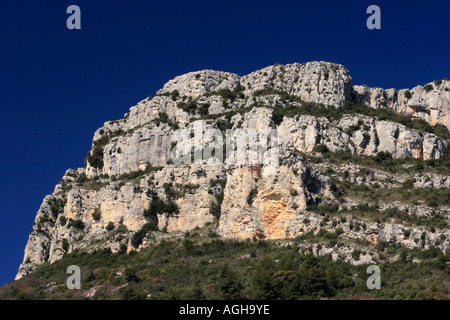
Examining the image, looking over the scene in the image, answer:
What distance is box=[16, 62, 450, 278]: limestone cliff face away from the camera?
234 feet

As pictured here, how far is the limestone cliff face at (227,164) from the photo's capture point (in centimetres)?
7125

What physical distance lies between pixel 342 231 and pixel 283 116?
2553 centimetres

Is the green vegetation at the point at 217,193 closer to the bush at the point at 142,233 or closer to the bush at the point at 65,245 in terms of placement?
the bush at the point at 142,233

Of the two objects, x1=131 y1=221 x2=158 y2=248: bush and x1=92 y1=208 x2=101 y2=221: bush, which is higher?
x1=92 y1=208 x2=101 y2=221: bush

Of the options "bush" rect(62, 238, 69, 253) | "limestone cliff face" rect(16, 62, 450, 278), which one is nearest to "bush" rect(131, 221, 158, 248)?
"limestone cliff face" rect(16, 62, 450, 278)

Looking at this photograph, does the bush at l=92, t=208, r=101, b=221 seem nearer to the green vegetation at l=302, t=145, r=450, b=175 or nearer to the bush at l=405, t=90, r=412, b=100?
the green vegetation at l=302, t=145, r=450, b=175

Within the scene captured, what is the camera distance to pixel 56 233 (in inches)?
3342

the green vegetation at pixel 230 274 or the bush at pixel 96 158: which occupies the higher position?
the bush at pixel 96 158

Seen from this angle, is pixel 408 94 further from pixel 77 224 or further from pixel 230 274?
pixel 77 224

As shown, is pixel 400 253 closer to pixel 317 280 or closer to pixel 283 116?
pixel 317 280

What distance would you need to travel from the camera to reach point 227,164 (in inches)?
3137

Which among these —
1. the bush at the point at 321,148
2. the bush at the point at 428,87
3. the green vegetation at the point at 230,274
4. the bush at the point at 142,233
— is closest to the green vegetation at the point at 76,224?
the green vegetation at the point at 230,274

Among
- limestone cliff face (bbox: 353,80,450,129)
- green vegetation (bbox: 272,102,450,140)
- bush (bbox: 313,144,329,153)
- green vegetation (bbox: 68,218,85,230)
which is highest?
limestone cliff face (bbox: 353,80,450,129)
